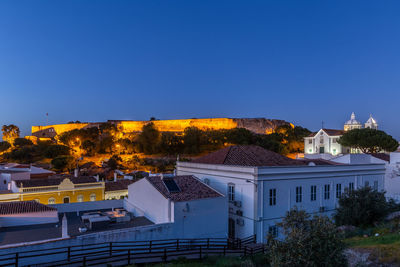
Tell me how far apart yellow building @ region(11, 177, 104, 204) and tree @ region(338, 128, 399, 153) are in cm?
4355

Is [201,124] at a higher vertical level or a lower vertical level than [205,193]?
higher

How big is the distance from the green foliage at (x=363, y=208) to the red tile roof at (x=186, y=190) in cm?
894

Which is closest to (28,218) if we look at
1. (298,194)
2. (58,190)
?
(58,190)

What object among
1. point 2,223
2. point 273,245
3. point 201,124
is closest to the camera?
point 273,245

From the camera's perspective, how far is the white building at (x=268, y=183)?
58.4 ft

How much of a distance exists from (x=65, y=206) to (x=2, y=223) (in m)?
4.41

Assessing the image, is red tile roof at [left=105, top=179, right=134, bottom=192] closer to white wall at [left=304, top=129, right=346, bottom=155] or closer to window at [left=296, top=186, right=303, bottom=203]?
window at [left=296, top=186, right=303, bottom=203]

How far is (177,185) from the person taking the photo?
1820 centimetres

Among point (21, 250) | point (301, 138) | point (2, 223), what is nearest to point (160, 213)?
point (21, 250)

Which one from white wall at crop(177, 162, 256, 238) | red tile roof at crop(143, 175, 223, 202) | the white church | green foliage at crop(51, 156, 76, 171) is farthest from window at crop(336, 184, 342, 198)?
green foliage at crop(51, 156, 76, 171)

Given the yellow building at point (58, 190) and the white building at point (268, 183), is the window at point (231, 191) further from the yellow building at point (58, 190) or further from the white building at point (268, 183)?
the yellow building at point (58, 190)

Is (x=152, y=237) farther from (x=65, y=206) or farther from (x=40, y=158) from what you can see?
(x=40, y=158)

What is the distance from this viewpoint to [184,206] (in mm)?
15922

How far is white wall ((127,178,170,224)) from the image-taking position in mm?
16353
